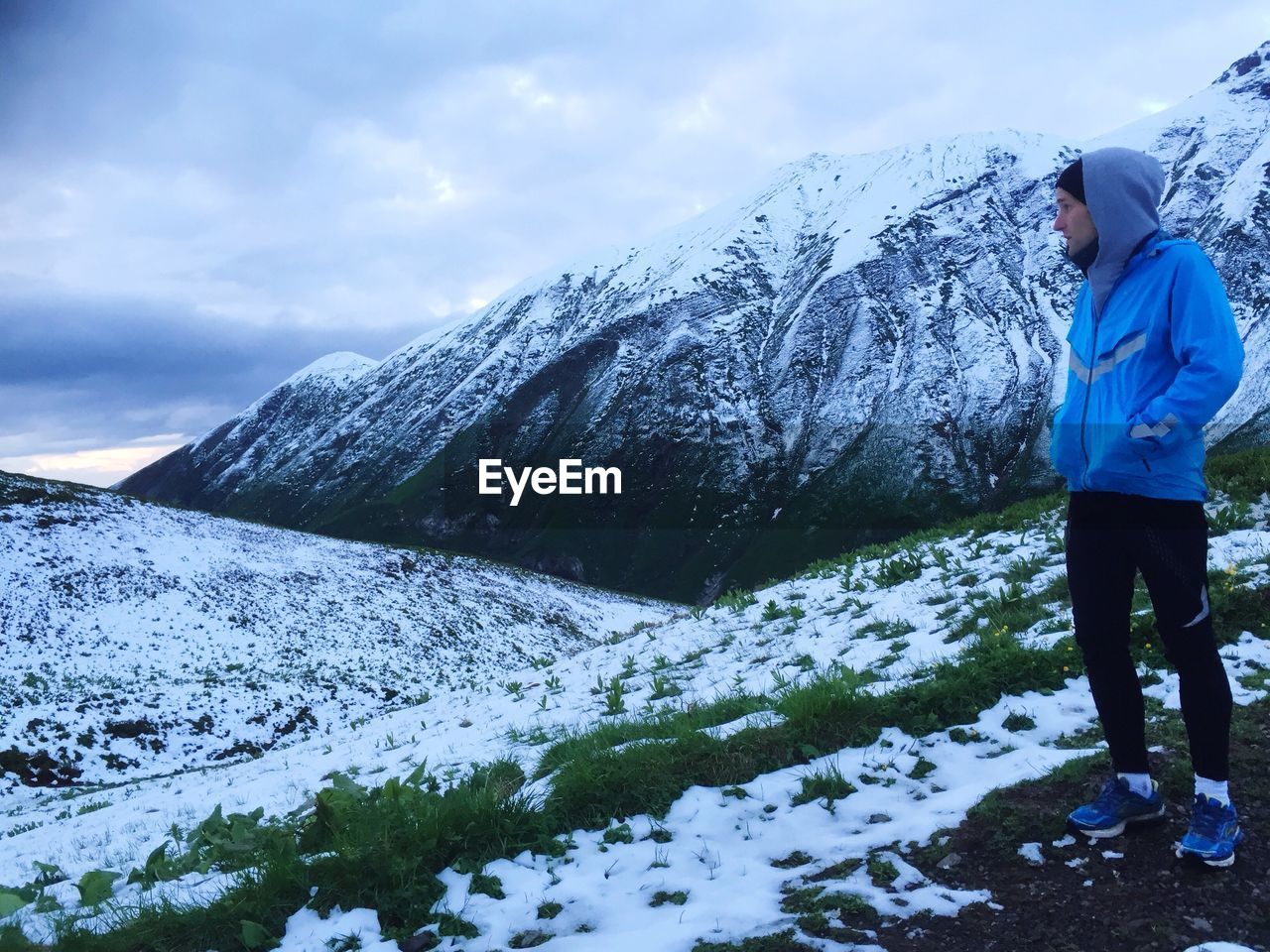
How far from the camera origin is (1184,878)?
12.7 ft

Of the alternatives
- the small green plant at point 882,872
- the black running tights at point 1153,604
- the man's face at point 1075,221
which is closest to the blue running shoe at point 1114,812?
the black running tights at point 1153,604

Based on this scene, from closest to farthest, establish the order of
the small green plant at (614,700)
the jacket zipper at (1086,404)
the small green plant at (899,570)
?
the jacket zipper at (1086,404)
the small green plant at (614,700)
the small green plant at (899,570)

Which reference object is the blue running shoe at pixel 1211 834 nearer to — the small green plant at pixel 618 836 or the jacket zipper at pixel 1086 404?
the jacket zipper at pixel 1086 404

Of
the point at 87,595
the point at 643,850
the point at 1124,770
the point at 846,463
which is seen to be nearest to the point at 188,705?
the point at 87,595

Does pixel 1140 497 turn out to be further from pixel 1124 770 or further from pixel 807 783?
pixel 807 783

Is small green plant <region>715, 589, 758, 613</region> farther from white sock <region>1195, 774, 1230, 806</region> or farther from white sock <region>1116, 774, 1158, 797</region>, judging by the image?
white sock <region>1195, 774, 1230, 806</region>

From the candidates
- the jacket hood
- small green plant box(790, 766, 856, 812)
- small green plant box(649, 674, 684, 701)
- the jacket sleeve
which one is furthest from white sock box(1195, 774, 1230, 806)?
small green plant box(649, 674, 684, 701)

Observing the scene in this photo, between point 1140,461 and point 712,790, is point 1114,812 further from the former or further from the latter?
point 712,790

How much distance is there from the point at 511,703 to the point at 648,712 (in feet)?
13.2

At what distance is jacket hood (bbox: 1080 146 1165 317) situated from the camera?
4.29 metres

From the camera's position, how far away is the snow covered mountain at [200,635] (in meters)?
22.6

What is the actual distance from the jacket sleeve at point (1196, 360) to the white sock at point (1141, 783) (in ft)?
6.18

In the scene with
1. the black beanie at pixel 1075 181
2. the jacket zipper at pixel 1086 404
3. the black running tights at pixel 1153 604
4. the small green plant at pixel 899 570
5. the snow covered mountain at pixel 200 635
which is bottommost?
the snow covered mountain at pixel 200 635

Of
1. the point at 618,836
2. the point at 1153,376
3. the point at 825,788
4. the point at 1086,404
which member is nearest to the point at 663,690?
the point at 825,788
